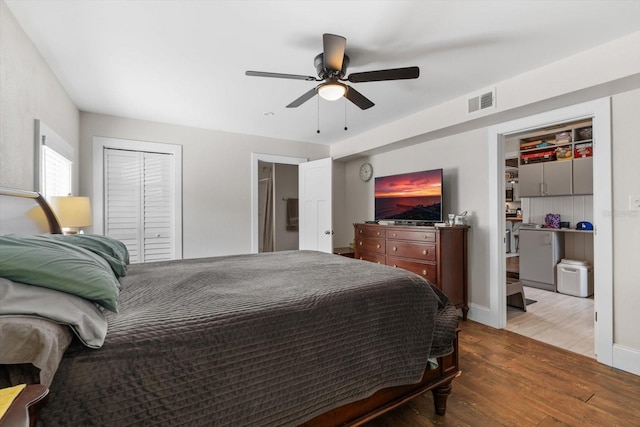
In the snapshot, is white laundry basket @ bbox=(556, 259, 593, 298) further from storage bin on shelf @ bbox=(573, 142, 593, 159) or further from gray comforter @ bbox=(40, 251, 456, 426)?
gray comforter @ bbox=(40, 251, 456, 426)

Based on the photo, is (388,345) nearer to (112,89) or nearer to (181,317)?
(181,317)

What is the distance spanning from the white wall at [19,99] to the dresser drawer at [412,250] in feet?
11.2

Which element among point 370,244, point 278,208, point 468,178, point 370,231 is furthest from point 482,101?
point 278,208

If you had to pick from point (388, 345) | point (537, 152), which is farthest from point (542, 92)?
point (537, 152)

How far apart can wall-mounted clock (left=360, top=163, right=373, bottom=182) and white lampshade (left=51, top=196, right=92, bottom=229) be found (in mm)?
3641

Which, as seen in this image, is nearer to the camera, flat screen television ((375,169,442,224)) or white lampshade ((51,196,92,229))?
white lampshade ((51,196,92,229))

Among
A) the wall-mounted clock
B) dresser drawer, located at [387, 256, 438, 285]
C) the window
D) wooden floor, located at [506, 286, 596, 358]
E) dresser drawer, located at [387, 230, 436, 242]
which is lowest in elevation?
wooden floor, located at [506, 286, 596, 358]

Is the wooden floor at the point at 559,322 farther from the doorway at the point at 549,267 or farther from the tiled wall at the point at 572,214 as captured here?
the tiled wall at the point at 572,214

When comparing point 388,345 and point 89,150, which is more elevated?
point 89,150

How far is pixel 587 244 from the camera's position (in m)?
4.44

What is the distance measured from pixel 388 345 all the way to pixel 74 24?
8.97 feet

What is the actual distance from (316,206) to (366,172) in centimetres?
104

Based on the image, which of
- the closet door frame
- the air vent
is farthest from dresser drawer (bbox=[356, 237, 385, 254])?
the closet door frame

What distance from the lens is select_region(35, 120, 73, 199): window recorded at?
2217 mm
